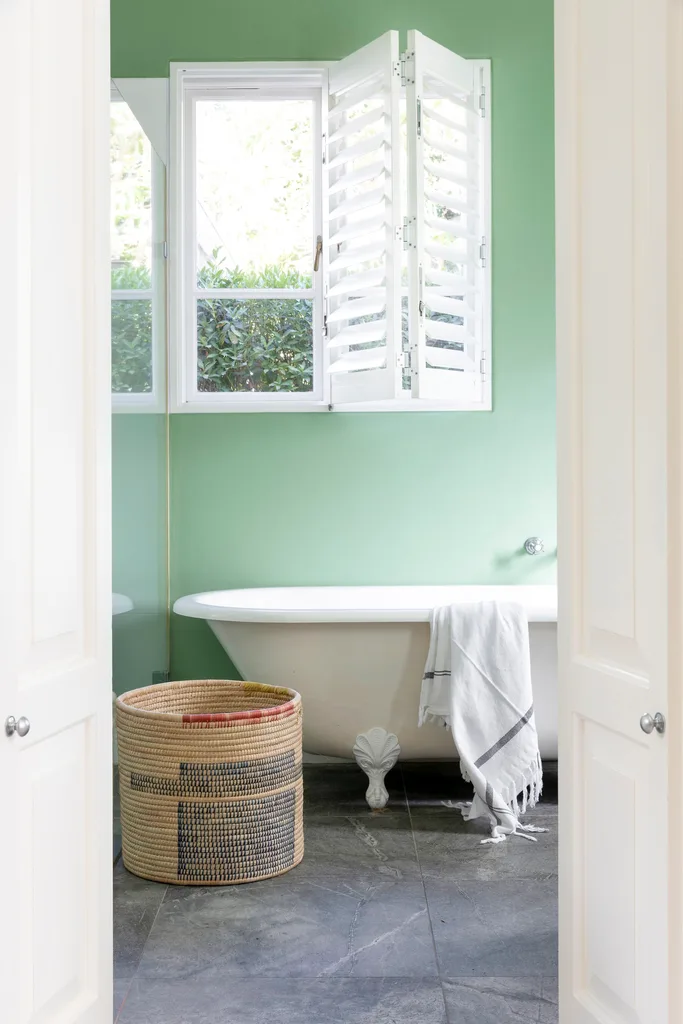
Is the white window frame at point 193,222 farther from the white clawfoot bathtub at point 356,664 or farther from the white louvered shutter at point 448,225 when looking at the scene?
the white clawfoot bathtub at point 356,664

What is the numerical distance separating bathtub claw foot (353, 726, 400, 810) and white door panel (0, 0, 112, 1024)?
149 centimetres

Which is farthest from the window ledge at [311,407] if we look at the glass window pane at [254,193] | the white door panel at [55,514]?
the white door panel at [55,514]

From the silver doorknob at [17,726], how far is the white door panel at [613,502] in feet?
2.84

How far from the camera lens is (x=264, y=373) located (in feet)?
12.0

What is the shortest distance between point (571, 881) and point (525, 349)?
2481 mm

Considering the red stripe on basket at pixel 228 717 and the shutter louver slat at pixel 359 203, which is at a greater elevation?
the shutter louver slat at pixel 359 203

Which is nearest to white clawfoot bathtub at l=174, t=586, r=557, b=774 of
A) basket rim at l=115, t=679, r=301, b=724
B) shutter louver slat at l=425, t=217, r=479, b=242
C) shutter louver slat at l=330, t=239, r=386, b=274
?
basket rim at l=115, t=679, r=301, b=724

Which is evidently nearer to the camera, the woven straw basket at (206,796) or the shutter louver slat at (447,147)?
the woven straw basket at (206,796)

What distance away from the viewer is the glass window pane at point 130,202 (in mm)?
2746

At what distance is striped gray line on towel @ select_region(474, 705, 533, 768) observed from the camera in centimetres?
279

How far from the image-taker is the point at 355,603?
3.49 m

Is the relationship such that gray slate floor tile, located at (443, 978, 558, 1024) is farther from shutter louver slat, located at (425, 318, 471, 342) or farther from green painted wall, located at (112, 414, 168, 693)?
shutter louver slat, located at (425, 318, 471, 342)

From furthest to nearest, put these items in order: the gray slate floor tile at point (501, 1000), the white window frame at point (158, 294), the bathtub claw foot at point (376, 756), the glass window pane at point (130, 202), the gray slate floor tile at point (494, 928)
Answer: the white window frame at point (158, 294) < the bathtub claw foot at point (376, 756) < the glass window pane at point (130, 202) < the gray slate floor tile at point (494, 928) < the gray slate floor tile at point (501, 1000)

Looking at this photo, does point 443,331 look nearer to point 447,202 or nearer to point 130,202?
point 447,202
